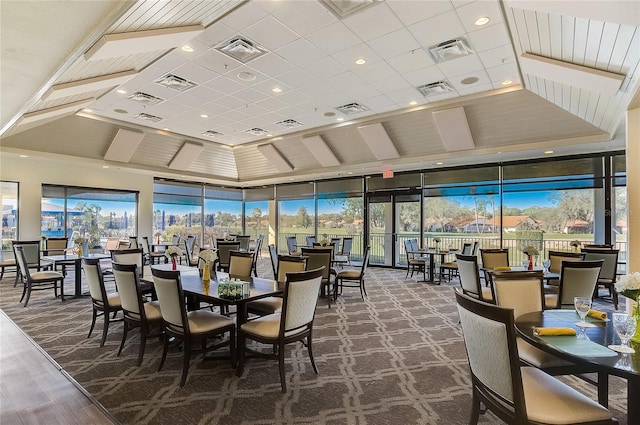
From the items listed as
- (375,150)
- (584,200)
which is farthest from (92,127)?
(584,200)

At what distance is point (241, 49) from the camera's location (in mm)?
4781

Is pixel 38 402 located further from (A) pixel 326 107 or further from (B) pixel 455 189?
(B) pixel 455 189

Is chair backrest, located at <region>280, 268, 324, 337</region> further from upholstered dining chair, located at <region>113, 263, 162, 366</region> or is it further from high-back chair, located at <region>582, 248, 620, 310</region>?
high-back chair, located at <region>582, 248, 620, 310</region>

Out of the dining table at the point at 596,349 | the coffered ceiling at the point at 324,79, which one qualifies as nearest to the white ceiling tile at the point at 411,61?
the coffered ceiling at the point at 324,79

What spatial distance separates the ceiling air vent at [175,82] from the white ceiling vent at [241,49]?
142 centimetres

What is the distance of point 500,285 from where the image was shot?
3.01 metres

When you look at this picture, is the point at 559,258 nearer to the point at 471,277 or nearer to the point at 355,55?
the point at 471,277

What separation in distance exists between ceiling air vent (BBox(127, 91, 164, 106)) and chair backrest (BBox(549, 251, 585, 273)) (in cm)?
777

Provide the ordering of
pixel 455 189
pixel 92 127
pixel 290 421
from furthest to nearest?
pixel 455 189, pixel 92 127, pixel 290 421

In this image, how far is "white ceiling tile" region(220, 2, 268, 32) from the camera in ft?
12.6

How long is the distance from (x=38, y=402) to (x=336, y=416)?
7.85 ft

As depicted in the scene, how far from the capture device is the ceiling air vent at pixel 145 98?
6609mm

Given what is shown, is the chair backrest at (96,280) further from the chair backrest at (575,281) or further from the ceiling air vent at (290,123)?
the ceiling air vent at (290,123)

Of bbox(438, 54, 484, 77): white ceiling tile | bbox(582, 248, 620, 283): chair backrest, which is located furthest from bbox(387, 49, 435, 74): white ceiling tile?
bbox(582, 248, 620, 283): chair backrest
